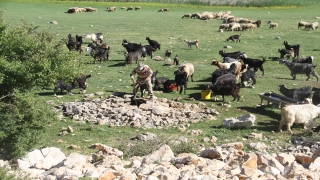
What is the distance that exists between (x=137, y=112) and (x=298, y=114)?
5.44 meters

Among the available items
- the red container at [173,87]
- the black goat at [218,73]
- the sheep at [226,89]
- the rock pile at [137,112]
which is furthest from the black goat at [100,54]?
the sheep at [226,89]

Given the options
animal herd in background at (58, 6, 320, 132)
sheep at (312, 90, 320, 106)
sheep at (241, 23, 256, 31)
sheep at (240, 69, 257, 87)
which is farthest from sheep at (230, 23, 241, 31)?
sheep at (312, 90, 320, 106)

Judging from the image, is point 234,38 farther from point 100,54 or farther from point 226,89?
point 226,89

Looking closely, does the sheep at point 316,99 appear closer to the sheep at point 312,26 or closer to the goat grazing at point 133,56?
the goat grazing at point 133,56

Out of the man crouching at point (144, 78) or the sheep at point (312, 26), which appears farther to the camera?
the sheep at point (312, 26)

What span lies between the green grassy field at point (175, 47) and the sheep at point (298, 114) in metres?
0.37

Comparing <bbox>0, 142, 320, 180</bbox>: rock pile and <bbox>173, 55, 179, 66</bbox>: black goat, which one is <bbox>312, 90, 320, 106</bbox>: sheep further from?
<bbox>173, 55, 179, 66</bbox>: black goat

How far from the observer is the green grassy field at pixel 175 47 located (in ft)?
51.2

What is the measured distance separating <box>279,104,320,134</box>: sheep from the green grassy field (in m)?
0.37

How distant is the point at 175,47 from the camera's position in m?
34.4

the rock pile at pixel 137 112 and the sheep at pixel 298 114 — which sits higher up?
the sheep at pixel 298 114

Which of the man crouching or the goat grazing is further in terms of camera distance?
the goat grazing

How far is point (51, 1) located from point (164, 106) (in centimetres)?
5527

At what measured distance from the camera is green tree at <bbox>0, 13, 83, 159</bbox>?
12.6 meters
